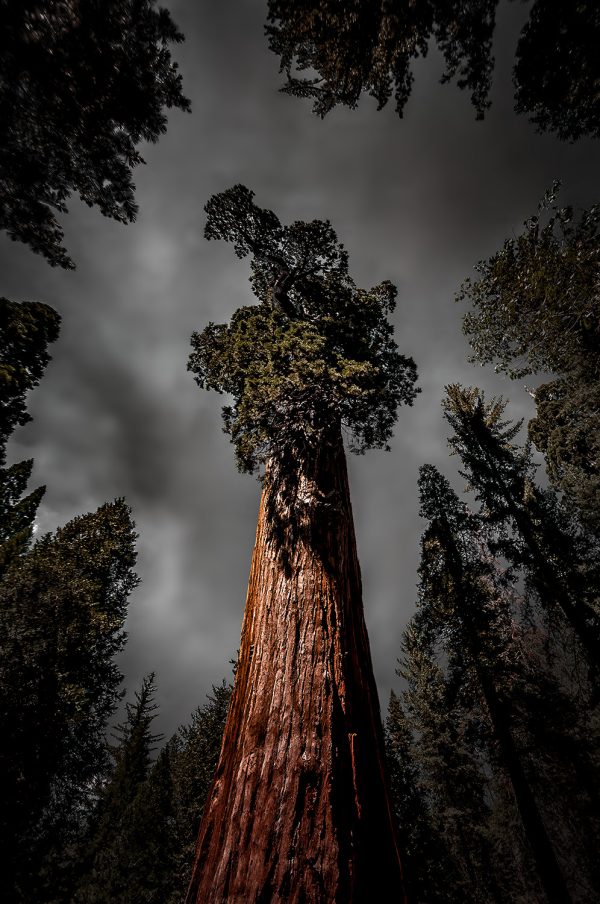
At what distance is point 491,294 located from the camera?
1069cm

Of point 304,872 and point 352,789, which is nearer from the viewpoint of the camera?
point 304,872

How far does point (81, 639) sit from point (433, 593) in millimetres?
13653

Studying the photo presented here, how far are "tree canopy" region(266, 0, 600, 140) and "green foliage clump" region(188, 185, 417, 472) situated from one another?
227cm

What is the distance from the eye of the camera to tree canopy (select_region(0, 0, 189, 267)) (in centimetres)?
366

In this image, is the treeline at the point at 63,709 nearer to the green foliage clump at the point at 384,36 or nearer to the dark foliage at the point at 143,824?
the dark foliage at the point at 143,824

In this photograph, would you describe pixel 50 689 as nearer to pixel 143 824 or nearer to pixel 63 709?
pixel 63 709

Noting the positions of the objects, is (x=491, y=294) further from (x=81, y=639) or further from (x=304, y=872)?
(x=81, y=639)

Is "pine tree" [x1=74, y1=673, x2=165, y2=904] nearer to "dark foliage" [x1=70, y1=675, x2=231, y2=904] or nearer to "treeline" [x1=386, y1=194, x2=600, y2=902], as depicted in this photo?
"dark foliage" [x1=70, y1=675, x2=231, y2=904]

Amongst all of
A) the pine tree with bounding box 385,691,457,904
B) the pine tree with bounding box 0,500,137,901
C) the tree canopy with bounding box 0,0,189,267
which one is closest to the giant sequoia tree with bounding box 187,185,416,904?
the tree canopy with bounding box 0,0,189,267

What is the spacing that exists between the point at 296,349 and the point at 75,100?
377 cm

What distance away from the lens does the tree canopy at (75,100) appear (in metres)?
3.66

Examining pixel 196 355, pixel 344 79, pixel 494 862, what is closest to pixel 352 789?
pixel 196 355

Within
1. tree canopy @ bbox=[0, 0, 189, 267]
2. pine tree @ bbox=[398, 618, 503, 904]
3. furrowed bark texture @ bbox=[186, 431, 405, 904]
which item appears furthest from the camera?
pine tree @ bbox=[398, 618, 503, 904]

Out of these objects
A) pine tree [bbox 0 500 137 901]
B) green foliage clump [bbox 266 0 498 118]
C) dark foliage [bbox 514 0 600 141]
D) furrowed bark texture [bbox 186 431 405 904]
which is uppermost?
dark foliage [bbox 514 0 600 141]
